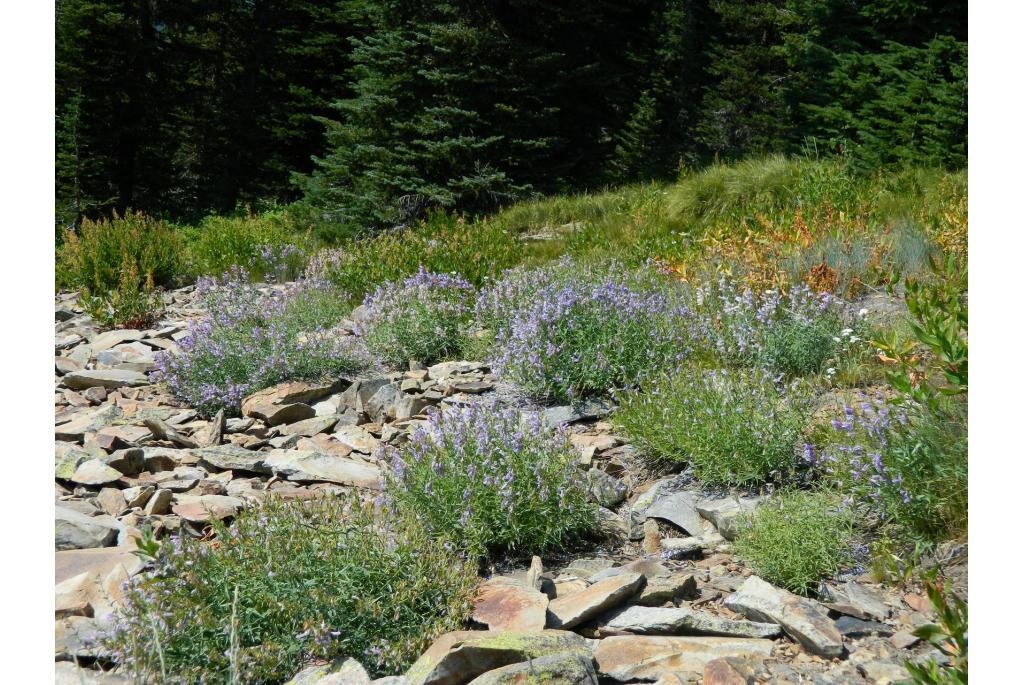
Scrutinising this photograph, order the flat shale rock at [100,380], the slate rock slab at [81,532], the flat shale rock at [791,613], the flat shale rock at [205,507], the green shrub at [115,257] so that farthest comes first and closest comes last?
the green shrub at [115,257] < the flat shale rock at [100,380] < the flat shale rock at [205,507] < the slate rock slab at [81,532] < the flat shale rock at [791,613]

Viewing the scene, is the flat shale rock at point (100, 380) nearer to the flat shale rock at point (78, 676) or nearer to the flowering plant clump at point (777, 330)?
the flat shale rock at point (78, 676)

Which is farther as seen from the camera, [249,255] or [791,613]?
[249,255]

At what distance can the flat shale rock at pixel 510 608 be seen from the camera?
2.91 m

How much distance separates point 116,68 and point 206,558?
66.5 ft

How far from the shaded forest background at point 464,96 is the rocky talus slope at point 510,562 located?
8719 mm

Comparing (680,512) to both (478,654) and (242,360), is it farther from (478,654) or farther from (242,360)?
(242,360)

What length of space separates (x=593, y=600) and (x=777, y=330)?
2.51 metres

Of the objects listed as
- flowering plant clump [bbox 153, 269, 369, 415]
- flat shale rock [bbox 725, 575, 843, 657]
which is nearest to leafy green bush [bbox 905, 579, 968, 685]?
flat shale rock [bbox 725, 575, 843, 657]

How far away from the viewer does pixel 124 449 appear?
480 cm

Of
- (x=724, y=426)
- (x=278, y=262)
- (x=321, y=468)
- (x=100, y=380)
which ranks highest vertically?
(x=724, y=426)

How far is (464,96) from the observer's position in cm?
1462

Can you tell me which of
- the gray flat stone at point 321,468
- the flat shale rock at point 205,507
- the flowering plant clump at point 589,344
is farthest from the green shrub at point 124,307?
the flat shale rock at point 205,507

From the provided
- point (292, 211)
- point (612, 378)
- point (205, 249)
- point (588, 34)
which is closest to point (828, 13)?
point (588, 34)

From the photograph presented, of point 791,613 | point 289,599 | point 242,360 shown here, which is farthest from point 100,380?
point 791,613
